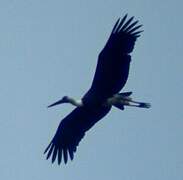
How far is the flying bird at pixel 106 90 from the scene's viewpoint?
24.9 metres

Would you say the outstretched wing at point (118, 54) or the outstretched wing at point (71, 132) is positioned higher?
the outstretched wing at point (118, 54)

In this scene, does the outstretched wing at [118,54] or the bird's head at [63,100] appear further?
the bird's head at [63,100]

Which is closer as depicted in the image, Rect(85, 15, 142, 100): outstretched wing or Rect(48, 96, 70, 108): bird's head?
Rect(85, 15, 142, 100): outstretched wing

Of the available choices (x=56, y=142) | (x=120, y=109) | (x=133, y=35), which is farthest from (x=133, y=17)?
(x=56, y=142)

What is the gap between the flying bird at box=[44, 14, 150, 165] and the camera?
24.9 meters

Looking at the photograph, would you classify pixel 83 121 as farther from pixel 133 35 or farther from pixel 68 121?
pixel 133 35

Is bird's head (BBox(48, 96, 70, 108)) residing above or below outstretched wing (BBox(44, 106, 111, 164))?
above

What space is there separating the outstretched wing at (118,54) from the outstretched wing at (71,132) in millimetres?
1144

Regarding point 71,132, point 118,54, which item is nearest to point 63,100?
point 71,132

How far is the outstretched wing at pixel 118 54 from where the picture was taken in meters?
24.8

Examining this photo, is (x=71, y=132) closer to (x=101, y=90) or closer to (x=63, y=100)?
(x=63, y=100)

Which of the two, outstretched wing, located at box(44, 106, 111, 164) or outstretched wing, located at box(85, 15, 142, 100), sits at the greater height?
outstretched wing, located at box(85, 15, 142, 100)

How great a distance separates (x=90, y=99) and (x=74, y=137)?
1.41 metres

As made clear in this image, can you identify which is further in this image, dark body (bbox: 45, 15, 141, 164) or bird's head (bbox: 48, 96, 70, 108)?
bird's head (bbox: 48, 96, 70, 108)
